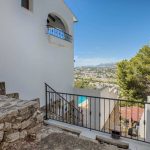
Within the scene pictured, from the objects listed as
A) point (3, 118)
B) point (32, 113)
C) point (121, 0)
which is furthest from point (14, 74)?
point (121, 0)

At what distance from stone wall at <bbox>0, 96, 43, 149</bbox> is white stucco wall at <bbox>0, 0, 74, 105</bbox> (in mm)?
1662

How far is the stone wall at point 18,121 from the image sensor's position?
194 cm

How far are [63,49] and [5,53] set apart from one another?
290cm

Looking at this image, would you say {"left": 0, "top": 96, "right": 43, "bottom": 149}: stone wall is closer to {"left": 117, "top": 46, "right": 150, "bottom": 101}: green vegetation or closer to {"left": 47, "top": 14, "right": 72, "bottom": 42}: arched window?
{"left": 47, "top": 14, "right": 72, "bottom": 42}: arched window

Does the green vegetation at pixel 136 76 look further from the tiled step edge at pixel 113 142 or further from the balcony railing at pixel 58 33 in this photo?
the tiled step edge at pixel 113 142

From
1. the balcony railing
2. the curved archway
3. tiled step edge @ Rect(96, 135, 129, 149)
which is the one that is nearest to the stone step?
tiled step edge @ Rect(96, 135, 129, 149)

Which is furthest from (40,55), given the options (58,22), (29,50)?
(58,22)

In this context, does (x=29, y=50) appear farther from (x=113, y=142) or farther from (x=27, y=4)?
(x=113, y=142)

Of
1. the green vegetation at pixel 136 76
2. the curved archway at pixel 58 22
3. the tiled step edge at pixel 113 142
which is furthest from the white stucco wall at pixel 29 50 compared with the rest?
the green vegetation at pixel 136 76

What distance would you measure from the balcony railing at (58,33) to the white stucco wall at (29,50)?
7.5 inches

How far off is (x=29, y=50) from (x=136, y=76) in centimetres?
1030

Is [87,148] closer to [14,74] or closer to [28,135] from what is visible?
[28,135]

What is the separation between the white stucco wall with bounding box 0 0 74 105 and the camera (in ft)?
12.2

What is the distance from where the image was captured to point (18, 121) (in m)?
2.13
